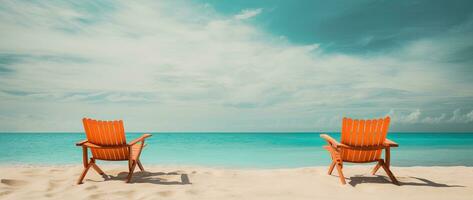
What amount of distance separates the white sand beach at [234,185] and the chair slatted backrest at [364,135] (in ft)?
1.34

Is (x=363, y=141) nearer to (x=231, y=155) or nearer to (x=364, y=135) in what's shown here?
(x=364, y=135)

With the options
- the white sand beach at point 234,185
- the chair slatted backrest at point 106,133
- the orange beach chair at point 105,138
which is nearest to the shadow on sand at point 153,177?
the white sand beach at point 234,185

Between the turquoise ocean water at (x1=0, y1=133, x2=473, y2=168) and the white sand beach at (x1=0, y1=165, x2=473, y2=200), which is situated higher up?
the white sand beach at (x1=0, y1=165, x2=473, y2=200)

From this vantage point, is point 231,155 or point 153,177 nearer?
point 153,177

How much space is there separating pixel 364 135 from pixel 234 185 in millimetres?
2022

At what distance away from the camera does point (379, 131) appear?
14.0ft

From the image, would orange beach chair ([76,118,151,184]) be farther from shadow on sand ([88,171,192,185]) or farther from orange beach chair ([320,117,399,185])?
orange beach chair ([320,117,399,185])

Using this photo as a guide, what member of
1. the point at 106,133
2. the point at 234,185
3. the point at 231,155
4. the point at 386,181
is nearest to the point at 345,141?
the point at 386,181

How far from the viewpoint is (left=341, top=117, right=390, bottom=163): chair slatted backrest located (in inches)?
168

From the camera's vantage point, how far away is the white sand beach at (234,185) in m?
3.58

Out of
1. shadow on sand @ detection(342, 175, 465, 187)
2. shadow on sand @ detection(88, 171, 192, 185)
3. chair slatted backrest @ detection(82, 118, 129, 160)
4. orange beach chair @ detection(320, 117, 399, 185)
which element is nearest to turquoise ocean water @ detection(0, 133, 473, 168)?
shadow on sand @ detection(88, 171, 192, 185)

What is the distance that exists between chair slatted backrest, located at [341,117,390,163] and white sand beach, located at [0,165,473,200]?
16.1 inches

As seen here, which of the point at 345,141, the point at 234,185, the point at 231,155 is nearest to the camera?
the point at 234,185

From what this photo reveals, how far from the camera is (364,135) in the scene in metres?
4.29
